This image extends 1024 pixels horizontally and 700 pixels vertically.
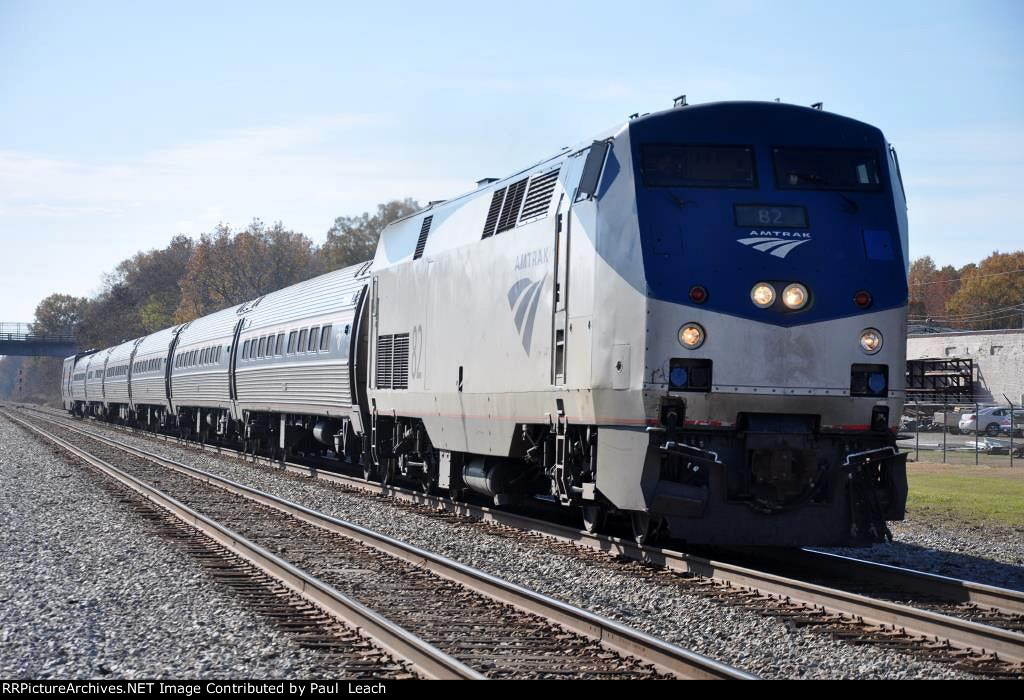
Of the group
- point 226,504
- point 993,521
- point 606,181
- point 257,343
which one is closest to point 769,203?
point 606,181

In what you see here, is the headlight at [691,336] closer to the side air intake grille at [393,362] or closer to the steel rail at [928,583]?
the steel rail at [928,583]

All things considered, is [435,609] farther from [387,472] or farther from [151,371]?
[151,371]

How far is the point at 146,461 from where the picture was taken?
89.0 feet

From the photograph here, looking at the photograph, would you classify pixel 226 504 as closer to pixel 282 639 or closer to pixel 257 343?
pixel 282 639

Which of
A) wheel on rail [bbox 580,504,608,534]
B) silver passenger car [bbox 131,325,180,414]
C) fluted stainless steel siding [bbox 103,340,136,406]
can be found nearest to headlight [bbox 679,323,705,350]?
wheel on rail [bbox 580,504,608,534]

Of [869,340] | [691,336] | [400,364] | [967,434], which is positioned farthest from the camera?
[967,434]

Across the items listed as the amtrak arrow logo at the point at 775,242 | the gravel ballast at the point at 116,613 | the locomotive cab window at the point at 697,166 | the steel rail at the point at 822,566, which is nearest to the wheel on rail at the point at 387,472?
the steel rail at the point at 822,566

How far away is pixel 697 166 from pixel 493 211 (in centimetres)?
381

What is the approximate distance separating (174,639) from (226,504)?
9448 millimetres

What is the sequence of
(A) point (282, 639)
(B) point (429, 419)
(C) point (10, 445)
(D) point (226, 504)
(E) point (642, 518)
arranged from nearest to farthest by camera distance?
(A) point (282, 639) < (E) point (642, 518) < (B) point (429, 419) < (D) point (226, 504) < (C) point (10, 445)

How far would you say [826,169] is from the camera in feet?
35.7

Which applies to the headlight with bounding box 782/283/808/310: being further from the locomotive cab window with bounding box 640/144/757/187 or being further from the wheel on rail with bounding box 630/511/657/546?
the wheel on rail with bounding box 630/511/657/546

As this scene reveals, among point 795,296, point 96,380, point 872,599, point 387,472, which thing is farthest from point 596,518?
point 96,380
